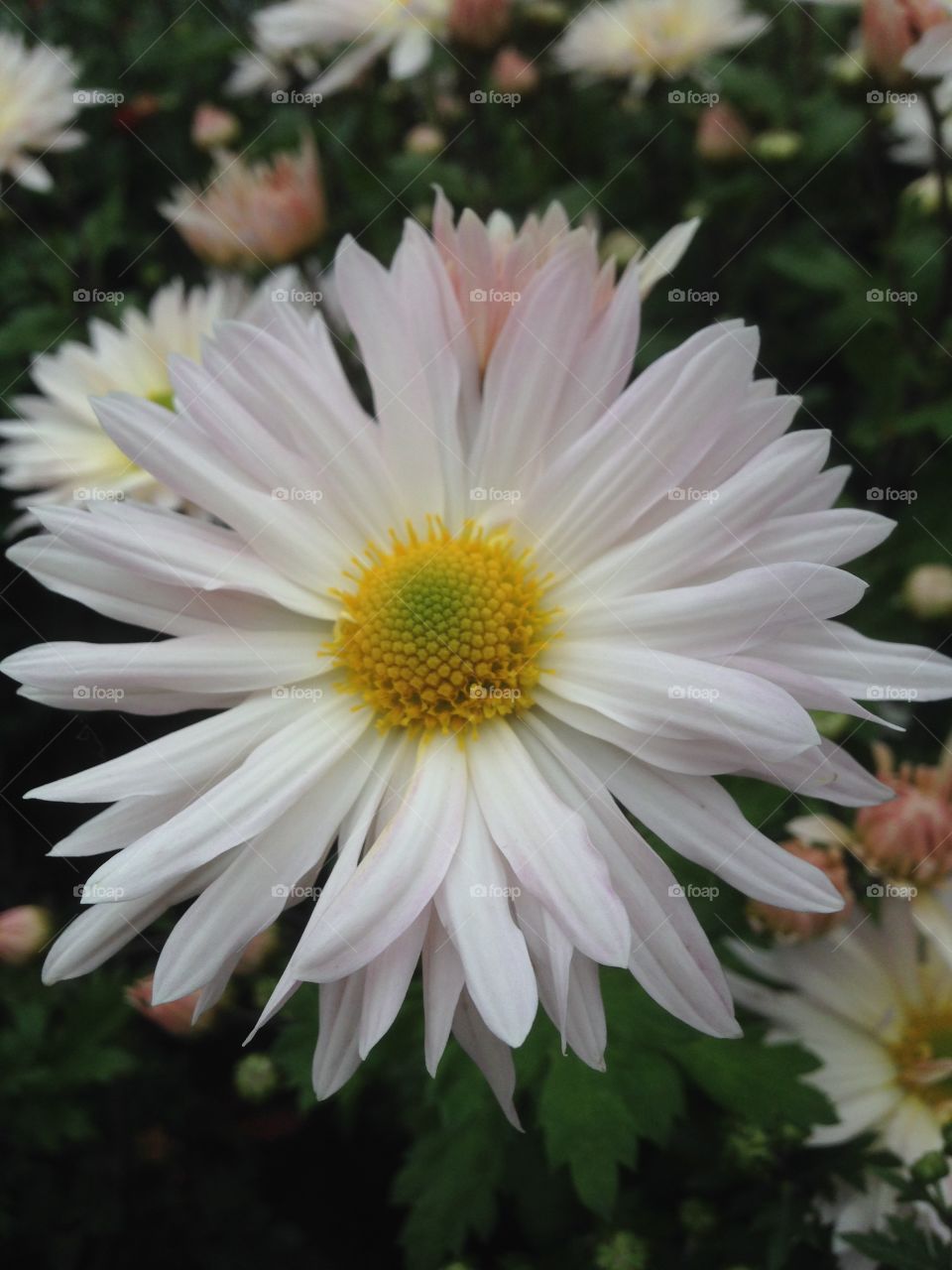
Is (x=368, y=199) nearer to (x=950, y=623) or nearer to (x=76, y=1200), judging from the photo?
(x=950, y=623)

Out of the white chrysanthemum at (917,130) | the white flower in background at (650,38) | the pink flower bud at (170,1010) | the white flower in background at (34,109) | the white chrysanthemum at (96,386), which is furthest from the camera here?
the white flower in background at (650,38)

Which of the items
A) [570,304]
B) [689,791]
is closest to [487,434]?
[570,304]

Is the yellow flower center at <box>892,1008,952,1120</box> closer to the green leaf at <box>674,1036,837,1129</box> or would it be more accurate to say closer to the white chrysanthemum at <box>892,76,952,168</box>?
the green leaf at <box>674,1036,837,1129</box>

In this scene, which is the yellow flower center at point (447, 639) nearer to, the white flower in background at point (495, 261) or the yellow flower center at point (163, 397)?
the white flower in background at point (495, 261)

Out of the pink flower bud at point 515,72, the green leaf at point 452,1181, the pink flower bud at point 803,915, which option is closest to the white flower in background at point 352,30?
the pink flower bud at point 515,72

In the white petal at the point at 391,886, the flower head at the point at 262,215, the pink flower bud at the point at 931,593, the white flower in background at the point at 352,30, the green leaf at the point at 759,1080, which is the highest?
the white flower in background at the point at 352,30
